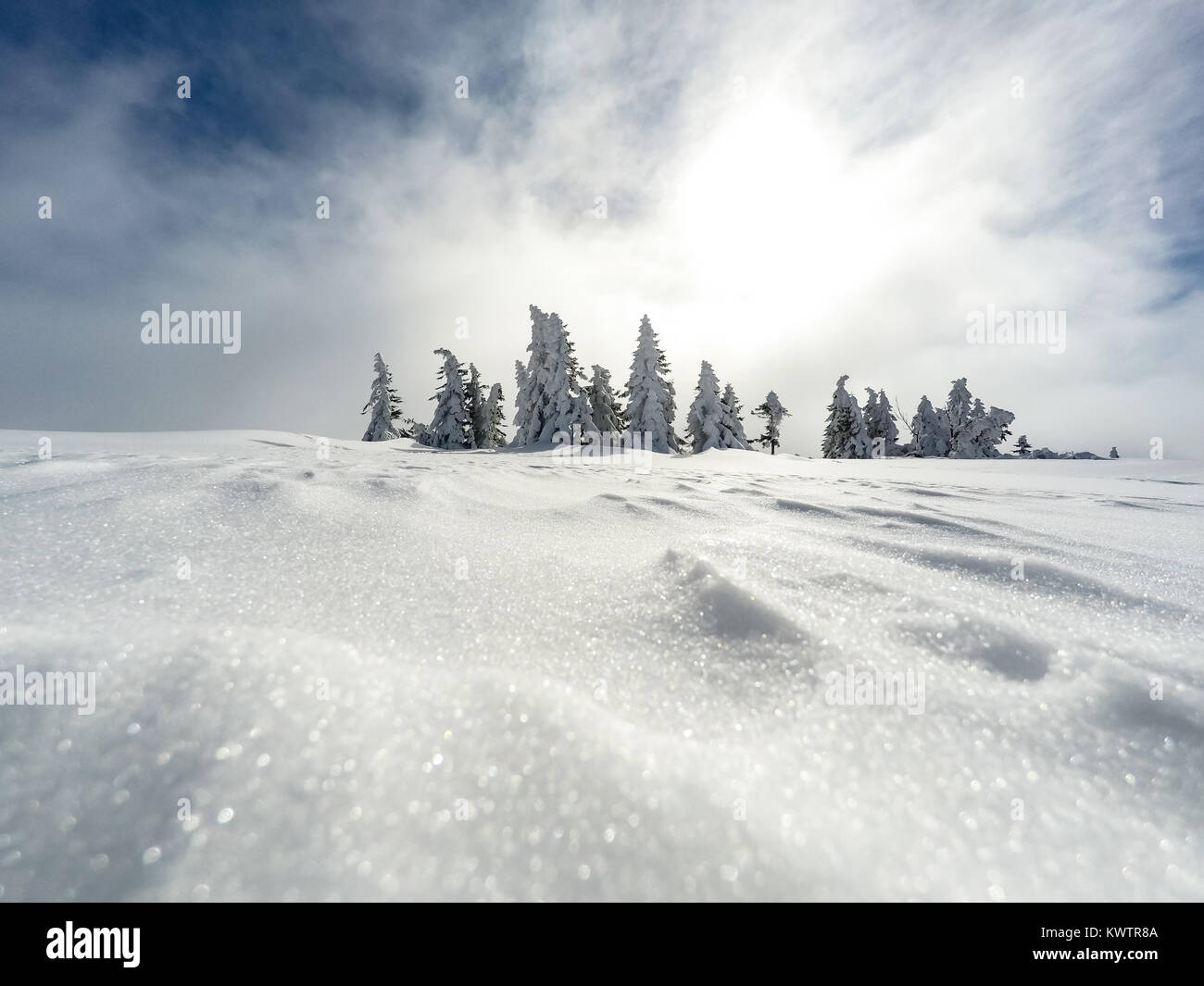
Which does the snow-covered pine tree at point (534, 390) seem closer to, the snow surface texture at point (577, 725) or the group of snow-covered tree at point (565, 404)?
the group of snow-covered tree at point (565, 404)

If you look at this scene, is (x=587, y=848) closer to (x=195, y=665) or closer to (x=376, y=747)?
(x=376, y=747)

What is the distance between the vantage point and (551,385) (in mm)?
23281

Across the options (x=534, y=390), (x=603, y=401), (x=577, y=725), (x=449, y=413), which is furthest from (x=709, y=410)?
(x=577, y=725)

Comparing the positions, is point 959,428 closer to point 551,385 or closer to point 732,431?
point 732,431

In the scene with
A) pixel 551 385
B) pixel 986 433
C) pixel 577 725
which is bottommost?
pixel 577 725

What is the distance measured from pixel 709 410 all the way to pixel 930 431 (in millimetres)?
21731

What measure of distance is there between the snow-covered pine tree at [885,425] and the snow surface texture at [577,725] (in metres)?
39.7

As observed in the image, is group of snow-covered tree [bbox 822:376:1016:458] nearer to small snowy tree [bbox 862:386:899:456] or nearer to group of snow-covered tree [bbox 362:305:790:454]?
small snowy tree [bbox 862:386:899:456]

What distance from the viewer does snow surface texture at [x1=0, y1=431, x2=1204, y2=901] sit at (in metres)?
0.77

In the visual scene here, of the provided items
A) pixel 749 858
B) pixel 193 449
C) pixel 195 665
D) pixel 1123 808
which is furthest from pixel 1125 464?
pixel 193 449

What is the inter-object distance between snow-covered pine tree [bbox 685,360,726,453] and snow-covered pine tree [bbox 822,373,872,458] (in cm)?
1348

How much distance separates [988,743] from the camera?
3.41 feet
